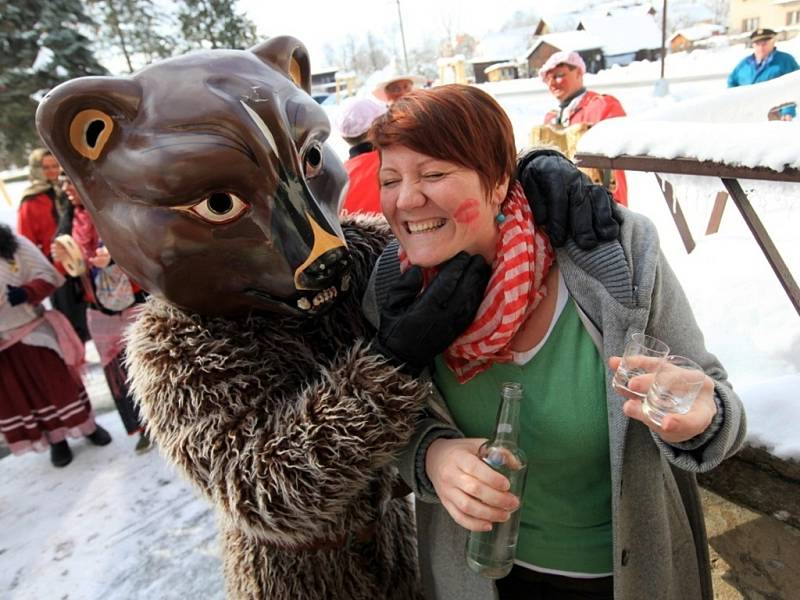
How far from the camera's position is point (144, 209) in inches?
37.3

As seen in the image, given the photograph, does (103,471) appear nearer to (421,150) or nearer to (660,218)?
(421,150)

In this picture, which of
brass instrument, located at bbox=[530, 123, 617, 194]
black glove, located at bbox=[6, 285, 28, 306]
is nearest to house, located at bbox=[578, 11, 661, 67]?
brass instrument, located at bbox=[530, 123, 617, 194]

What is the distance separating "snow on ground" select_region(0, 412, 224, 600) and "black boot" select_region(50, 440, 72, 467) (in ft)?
0.11

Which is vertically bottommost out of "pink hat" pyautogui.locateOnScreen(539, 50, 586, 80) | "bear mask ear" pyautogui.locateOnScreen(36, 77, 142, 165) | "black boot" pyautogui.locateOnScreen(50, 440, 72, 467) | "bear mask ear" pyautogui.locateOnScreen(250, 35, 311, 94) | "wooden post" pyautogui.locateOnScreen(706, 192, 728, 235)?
"black boot" pyautogui.locateOnScreen(50, 440, 72, 467)

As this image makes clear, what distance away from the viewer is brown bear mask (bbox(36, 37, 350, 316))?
91 centimetres

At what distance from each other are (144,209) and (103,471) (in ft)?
8.92

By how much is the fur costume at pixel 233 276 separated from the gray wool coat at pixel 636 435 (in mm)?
158

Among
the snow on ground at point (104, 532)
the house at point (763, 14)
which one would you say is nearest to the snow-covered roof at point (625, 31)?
the house at point (763, 14)

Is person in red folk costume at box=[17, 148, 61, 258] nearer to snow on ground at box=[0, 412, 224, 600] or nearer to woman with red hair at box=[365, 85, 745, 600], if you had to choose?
snow on ground at box=[0, 412, 224, 600]

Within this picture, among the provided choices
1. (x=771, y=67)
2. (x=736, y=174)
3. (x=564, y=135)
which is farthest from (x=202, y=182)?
(x=771, y=67)

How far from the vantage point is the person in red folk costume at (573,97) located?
3.99 m

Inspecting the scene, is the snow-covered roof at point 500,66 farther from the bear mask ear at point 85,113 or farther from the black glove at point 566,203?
the bear mask ear at point 85,113

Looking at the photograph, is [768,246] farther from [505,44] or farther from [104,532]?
[505,44]

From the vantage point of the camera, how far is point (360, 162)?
8.50 feet
